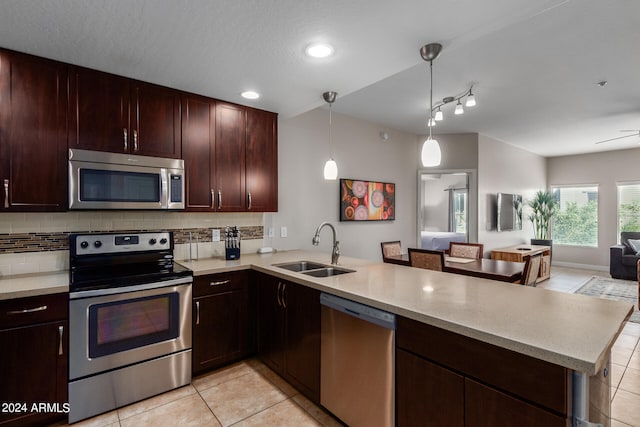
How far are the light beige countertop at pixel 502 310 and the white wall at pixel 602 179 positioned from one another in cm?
741

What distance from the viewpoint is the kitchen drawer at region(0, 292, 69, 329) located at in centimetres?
184

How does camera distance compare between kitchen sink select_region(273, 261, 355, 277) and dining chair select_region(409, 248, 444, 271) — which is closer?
kitchen sink select_region(273, 261, 355, 277)

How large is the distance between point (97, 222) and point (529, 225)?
27.6 ft

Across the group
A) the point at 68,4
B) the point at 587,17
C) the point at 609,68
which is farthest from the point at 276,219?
the point at 609,68

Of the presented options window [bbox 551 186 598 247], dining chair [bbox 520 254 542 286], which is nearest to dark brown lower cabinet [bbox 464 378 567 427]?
dining chair [bbox 520 254 542 286]

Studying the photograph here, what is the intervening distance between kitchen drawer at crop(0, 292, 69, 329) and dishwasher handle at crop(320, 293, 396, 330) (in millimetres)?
1632

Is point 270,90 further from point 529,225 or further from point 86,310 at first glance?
point 529,225

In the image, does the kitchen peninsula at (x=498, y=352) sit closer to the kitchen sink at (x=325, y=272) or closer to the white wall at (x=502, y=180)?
the kitchen sink at (x=325, y=272)

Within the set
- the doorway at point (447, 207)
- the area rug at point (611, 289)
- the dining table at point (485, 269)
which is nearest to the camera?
the dining table at point (485, 269)

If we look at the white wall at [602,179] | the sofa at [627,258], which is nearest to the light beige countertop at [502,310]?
the sofa at [627,258]

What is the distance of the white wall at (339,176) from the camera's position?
3762 millimetres

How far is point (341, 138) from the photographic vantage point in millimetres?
4340

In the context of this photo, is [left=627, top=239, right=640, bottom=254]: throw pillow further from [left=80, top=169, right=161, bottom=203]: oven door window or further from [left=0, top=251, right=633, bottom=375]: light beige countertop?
[left=80, top=169, right=161, bottom=203]: oven door window

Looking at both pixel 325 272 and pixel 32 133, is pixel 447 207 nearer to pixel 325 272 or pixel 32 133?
pixel 325 272
